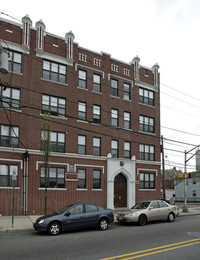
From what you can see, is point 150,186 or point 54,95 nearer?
point 54,95

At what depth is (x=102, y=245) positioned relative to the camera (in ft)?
34.2

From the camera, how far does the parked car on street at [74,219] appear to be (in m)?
12.9

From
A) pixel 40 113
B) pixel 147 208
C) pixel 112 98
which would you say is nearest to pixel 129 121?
pixel 112 98

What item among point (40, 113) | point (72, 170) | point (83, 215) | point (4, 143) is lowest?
point (83, 215)

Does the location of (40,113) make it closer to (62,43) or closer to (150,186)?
(62,43)

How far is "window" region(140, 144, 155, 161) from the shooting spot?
28319mm

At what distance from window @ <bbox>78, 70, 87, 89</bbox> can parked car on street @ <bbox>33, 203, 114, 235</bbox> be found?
→ 1312 centimetres

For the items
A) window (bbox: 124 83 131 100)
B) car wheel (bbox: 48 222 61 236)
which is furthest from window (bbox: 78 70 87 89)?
car wheel (bbox: 48 222 61 236)

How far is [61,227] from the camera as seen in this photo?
43.3 feet

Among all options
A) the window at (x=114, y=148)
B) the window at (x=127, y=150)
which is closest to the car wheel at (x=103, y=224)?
the window at (x=114, y=148)

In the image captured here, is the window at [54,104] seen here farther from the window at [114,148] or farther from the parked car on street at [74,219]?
the parked car on street at [74,219]

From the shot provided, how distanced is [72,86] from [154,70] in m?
10.6

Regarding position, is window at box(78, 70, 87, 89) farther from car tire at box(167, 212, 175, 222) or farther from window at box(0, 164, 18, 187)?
car tire at box(167, 212, 175, 222)

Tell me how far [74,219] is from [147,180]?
15978mm
